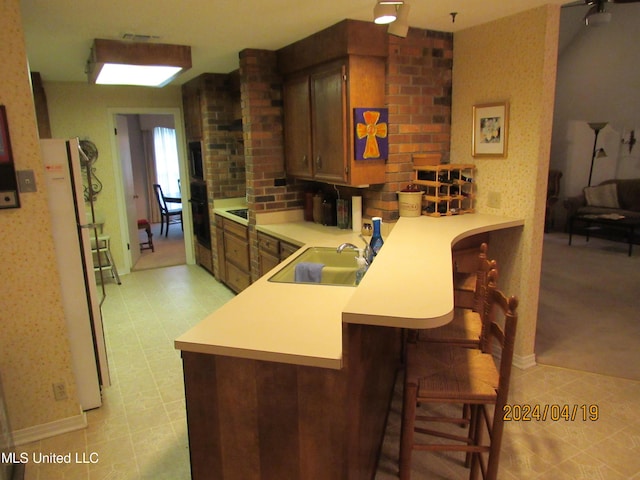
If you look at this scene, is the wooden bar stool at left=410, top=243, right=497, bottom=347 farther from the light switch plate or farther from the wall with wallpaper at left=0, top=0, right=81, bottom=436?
the light switch plate

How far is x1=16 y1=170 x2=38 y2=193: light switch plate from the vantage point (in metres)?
2.25

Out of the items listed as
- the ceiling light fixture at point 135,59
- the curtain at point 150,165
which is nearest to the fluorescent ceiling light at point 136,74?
the ceiling light fixture at point 135,59

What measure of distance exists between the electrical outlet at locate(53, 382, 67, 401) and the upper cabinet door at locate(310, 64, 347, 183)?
214 cm

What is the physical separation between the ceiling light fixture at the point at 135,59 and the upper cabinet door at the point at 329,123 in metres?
1.08

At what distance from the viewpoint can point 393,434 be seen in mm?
2422

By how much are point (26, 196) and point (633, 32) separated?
27.0 ft

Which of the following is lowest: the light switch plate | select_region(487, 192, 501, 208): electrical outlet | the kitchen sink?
the kitchen sink

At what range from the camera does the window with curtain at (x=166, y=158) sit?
896 centimetres

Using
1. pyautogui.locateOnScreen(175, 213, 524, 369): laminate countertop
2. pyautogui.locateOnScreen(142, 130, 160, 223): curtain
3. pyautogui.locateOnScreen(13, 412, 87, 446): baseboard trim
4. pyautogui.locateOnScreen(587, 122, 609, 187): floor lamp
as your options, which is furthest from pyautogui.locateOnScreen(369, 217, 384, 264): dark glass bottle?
pyautogui.locateOnScreen(142, 130, 160, 223): curtain

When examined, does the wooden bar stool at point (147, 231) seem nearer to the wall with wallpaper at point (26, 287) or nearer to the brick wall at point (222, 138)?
the brick wall at point (222, 138)

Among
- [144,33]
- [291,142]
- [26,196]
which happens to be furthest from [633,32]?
[26,196]

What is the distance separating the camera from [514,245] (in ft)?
10.1

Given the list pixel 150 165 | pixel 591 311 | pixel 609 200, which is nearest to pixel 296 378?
pixel 591 311

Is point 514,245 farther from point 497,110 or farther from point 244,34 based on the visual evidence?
point 244,34
